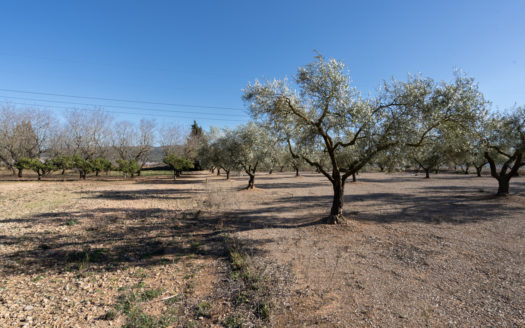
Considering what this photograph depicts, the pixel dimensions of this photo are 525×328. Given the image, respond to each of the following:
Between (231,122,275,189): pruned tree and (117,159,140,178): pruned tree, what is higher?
(231,122,275,189): pruned tree

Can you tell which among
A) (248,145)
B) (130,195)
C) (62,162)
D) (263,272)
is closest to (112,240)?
(263,272)

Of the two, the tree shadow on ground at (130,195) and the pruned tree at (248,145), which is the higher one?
the pruned tree at (248,145)

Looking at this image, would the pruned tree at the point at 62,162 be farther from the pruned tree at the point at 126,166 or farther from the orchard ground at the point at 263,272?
the orchard ground at the point at 263,272

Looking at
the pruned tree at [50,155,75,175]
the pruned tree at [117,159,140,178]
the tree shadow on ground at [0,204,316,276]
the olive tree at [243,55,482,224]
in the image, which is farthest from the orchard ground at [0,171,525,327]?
the pruned tree at [50,155,75,175]

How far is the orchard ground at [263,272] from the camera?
445 cm

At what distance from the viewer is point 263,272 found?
6.32 meters

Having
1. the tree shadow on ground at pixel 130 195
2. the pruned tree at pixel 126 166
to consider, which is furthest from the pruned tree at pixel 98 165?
Result: the tree shadow on ground at pixel 130 195

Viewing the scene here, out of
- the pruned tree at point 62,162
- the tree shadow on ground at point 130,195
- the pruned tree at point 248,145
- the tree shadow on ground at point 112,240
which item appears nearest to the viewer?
the tree shadow on ground at point 112,240

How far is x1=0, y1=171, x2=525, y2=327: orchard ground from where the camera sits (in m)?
4.45

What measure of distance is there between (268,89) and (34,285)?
31.6 feet

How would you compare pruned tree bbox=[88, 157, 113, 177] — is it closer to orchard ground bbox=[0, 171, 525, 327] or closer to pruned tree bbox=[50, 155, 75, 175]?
pruned tree bbox=[50, 155, 75, 175]

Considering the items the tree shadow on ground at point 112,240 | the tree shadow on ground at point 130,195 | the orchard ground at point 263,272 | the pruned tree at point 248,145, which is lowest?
the tree shadow on ground at point 130,195

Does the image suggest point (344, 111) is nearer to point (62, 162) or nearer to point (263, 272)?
point (263, 272)

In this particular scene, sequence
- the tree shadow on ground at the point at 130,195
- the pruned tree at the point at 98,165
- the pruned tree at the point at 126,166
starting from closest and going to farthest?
1. the tree shadow on ground at the point at 130,195
2. the pruned tree at the point at 98,165
3. the pruned tree at the point at 126,166
